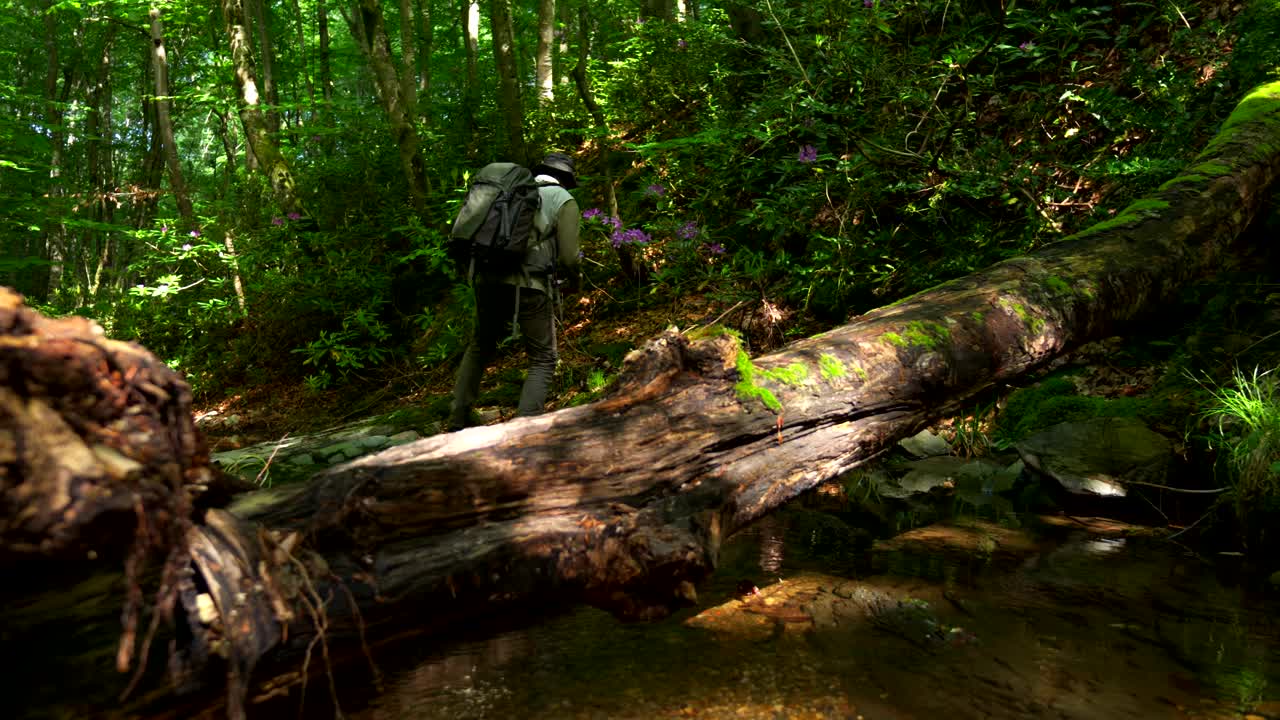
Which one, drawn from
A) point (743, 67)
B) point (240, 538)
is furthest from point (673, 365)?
point (743, 67)

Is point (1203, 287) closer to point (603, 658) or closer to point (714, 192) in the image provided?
point (714, 192)

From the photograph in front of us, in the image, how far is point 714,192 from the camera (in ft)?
27.2

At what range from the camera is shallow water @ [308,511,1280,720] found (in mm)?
2430

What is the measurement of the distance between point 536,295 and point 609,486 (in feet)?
11.3

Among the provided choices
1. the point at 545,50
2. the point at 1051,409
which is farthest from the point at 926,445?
the point at 545,50

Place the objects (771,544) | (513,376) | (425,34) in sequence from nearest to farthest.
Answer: (771,544) → (513,376) → (425,34)

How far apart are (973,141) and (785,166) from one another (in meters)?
1.98

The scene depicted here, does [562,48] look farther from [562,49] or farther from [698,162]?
[698,162]

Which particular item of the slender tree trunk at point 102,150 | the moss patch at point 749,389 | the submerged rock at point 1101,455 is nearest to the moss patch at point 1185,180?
the submerged rock at point 1101,455

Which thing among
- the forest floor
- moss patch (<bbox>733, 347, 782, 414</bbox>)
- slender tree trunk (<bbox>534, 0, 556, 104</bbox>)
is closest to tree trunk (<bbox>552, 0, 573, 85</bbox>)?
slender tree trunk (<bbox>534, 0, 556, 104</bbox>)

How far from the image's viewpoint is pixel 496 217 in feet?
16.9

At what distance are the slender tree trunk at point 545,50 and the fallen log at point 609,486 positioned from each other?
9.00 metres

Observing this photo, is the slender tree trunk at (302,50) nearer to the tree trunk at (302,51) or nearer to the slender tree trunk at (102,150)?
the tree trunk at (302,51)

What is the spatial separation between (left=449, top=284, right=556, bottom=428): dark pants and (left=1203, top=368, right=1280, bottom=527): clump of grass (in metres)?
4.32
